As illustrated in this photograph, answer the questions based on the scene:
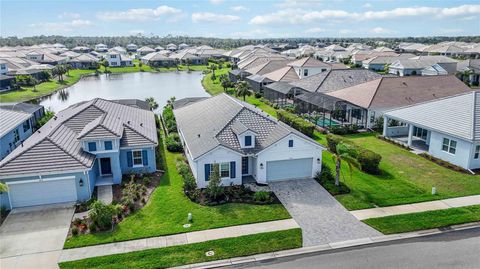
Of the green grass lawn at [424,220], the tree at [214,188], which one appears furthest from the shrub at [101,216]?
the green grass lawn at [424,220]

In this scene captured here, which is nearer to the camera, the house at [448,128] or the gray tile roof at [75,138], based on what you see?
the gray tile roof at [75,138]

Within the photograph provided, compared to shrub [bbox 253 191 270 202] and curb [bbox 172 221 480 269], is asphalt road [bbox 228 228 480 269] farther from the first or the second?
shrub [bbox 253 191 270 202]

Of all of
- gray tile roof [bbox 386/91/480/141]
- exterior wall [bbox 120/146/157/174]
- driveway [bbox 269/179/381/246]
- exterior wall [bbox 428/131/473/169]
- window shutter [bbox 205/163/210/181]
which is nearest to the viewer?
driveway [bbox 269/179/381/246]

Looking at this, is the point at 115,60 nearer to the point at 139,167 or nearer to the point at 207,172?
the point at 139,167

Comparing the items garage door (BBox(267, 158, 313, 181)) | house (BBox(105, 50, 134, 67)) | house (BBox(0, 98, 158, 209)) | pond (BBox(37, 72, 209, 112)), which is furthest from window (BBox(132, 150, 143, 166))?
house (BBox(105, 50, 134, 67))

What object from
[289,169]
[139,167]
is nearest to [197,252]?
[289,169]

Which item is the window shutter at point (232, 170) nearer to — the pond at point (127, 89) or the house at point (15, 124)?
the house at point (15, 124)
